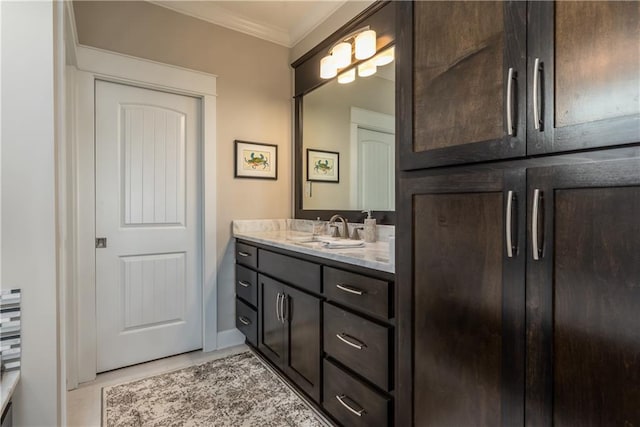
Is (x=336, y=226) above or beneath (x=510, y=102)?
beneath

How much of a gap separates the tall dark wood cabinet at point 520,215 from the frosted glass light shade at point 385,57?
96 centimetres

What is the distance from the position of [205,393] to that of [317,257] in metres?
1.16

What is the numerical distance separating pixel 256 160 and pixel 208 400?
1808mm

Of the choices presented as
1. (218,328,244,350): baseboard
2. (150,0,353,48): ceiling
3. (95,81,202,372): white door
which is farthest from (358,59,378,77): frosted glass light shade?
(218,328,244,350): baseboard

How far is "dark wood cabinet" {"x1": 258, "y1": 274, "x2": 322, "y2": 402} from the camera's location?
1693mm

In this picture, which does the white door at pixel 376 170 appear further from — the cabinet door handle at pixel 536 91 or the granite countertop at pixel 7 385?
the granite countertop at pixel 7 385

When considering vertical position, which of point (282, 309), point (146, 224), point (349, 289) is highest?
point (146, 224)

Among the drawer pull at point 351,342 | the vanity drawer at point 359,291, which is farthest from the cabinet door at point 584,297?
the drawer pull at point 351,342

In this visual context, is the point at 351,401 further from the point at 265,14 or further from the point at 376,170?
the point at 265,14

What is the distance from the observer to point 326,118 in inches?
105

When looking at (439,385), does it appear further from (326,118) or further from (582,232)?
(326,118)

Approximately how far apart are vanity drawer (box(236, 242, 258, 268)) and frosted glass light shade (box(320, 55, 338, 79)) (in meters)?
1.42

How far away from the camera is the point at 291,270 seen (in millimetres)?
1885

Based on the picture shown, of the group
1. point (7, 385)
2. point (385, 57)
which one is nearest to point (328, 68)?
point (385, 57)
